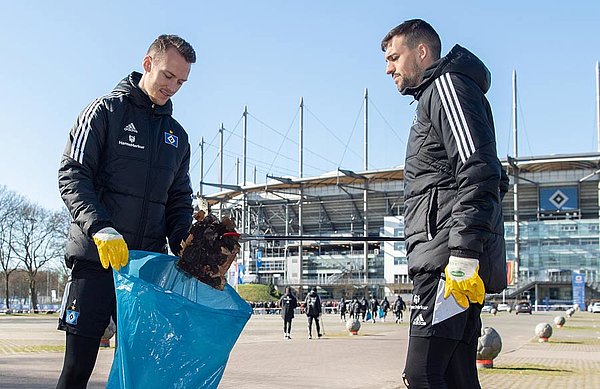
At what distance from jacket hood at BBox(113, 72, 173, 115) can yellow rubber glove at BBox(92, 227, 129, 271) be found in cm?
82

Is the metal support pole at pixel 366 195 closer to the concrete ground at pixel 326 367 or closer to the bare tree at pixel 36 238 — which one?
the bare tree at pixel 36 238

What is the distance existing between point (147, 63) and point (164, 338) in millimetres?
Result: 1523

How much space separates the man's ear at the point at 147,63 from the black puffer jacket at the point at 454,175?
1.43 metres

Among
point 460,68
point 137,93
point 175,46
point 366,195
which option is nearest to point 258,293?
point 366,195

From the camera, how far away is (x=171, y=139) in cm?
427

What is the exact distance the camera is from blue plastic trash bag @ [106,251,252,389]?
348 centimetres

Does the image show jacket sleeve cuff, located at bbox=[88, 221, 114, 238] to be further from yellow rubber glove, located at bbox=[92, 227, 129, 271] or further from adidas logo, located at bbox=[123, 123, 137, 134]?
adidas logo, located at bbox=[123, 123, 137, 134]

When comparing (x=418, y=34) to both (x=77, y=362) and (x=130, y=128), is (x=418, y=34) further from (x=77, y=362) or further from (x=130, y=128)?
(x=77, y=362)

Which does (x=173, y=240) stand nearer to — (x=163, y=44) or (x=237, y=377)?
(x=163, y=44)

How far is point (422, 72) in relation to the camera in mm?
3797

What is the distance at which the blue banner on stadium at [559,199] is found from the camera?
9300 centimetres

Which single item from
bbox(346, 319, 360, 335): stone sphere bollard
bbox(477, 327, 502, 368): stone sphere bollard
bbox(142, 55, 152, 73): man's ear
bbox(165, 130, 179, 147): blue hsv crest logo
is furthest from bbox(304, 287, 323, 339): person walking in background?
bbox(142, 55, 152, 73): man's ear

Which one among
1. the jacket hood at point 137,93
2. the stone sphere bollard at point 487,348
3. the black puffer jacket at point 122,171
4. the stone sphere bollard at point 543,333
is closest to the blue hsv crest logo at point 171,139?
the black puffer jacket at point 122,171

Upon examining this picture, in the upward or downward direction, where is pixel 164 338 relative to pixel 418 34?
downward
